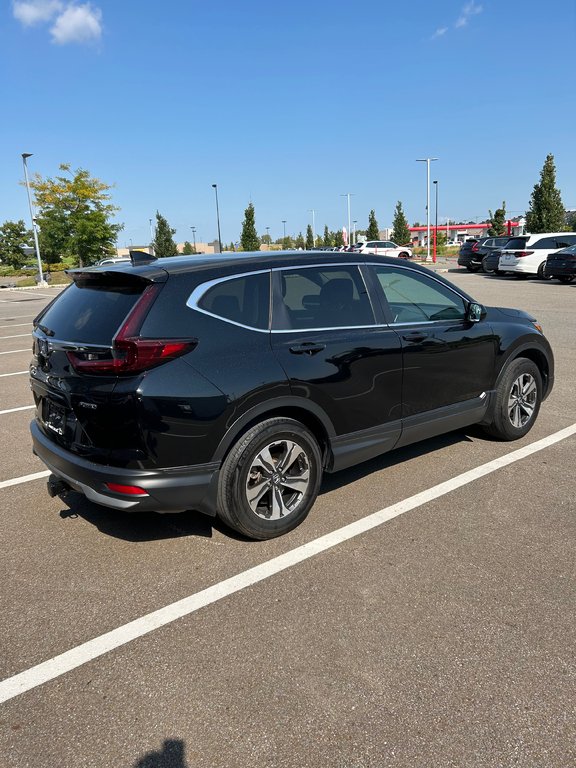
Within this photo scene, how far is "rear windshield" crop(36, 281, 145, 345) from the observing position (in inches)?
125

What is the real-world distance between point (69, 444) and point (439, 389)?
8.52ft

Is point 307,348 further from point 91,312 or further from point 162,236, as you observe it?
point 162,236

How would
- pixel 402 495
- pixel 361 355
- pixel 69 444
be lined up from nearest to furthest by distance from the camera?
1. pixel 69 444
2. pixel 361 355
3. pixel 402 495

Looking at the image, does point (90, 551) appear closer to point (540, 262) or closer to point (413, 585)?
point (413, 585)

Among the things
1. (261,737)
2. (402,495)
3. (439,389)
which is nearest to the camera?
(261,737)

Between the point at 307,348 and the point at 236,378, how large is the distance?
0.57 metres

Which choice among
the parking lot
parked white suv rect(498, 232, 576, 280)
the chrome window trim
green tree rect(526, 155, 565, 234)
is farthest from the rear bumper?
green tree rect(526, 155, 565, 234)

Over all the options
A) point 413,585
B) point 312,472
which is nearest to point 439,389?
point 312,472

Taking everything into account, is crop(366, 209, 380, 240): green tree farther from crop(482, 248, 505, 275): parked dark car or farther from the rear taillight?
the rear taillight

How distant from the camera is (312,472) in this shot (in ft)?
12.1

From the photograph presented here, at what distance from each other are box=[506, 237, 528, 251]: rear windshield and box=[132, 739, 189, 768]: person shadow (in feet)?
84.9

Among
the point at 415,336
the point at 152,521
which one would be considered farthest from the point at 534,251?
the point at 152,521

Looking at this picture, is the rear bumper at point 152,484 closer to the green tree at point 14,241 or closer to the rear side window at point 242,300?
the rear side window at point 242,300

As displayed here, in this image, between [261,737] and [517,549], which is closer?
[261,737]
